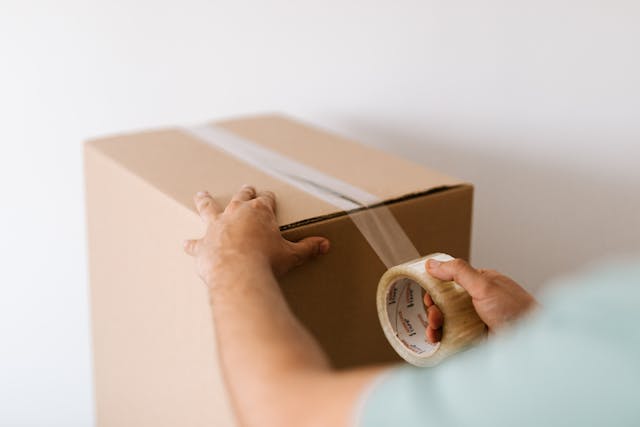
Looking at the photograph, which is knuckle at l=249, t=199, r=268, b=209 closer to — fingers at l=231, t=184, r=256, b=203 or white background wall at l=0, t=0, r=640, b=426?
fingers at l=231, t=184, r=256, b=203

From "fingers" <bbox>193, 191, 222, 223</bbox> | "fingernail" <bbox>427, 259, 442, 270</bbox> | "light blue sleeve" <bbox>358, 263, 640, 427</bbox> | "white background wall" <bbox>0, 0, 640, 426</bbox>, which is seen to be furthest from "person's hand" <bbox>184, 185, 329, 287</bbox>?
"white background wall" <bbox>0, 0, 640, 426</bbox>

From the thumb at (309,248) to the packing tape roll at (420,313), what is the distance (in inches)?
2.8

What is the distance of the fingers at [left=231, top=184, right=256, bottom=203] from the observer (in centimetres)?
86

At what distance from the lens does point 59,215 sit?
1.38 m

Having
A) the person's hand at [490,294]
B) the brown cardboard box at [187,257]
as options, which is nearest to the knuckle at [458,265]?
the person's hand at [490,294]

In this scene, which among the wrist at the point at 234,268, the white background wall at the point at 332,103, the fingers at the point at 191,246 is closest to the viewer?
the wrist at the point at 234,268

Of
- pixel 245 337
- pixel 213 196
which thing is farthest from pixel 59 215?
pixel 245 337

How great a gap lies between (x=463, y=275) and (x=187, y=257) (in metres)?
0.32

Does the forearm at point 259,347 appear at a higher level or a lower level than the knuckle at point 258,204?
lower

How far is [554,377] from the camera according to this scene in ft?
1.54

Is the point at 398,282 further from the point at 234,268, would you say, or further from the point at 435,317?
the point at 234,268

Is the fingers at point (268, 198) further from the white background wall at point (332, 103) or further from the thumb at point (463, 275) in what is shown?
the white background wall at point (332, 103)

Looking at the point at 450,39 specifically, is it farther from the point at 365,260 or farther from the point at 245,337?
the point at 245,337

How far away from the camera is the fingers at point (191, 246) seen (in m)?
0.83
